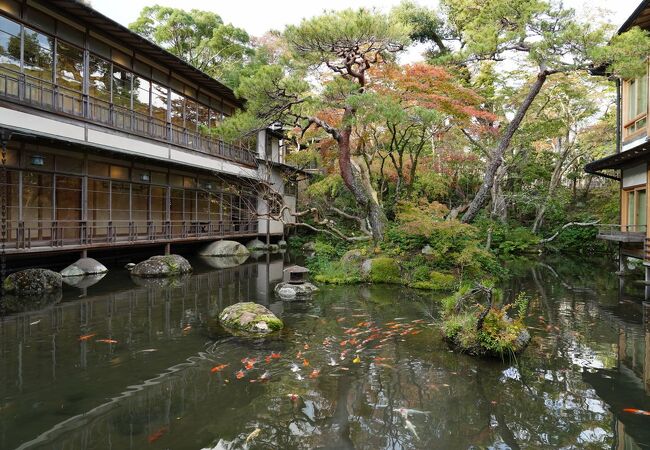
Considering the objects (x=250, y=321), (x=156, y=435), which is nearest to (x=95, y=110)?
(x=250, y=321)

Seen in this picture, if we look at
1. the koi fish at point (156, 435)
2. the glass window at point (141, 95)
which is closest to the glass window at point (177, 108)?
the glass window at point (141, 95)

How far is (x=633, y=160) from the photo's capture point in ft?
46.5

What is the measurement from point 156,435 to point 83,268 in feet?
39.4

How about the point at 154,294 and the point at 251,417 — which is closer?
the point at 251,417

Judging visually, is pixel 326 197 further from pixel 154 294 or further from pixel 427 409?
pixel 427 409

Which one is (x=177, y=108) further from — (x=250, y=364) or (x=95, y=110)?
(x=250, y=364)

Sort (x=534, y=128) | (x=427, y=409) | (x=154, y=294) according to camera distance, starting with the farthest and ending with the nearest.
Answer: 1. (x=534, y=128)
2. (x=154, y=294)
3. (x=427, y=409)

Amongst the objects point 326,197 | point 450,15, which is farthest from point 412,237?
point 450,15

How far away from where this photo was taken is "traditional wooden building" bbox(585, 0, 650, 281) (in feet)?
42.4

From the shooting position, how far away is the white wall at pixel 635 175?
1372 cm

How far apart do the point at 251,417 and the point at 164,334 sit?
3919 mm

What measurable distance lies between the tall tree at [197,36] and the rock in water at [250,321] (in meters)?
24.9

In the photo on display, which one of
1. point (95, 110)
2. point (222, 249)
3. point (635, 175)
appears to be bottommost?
point (222, 249)

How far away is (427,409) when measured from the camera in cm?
518
